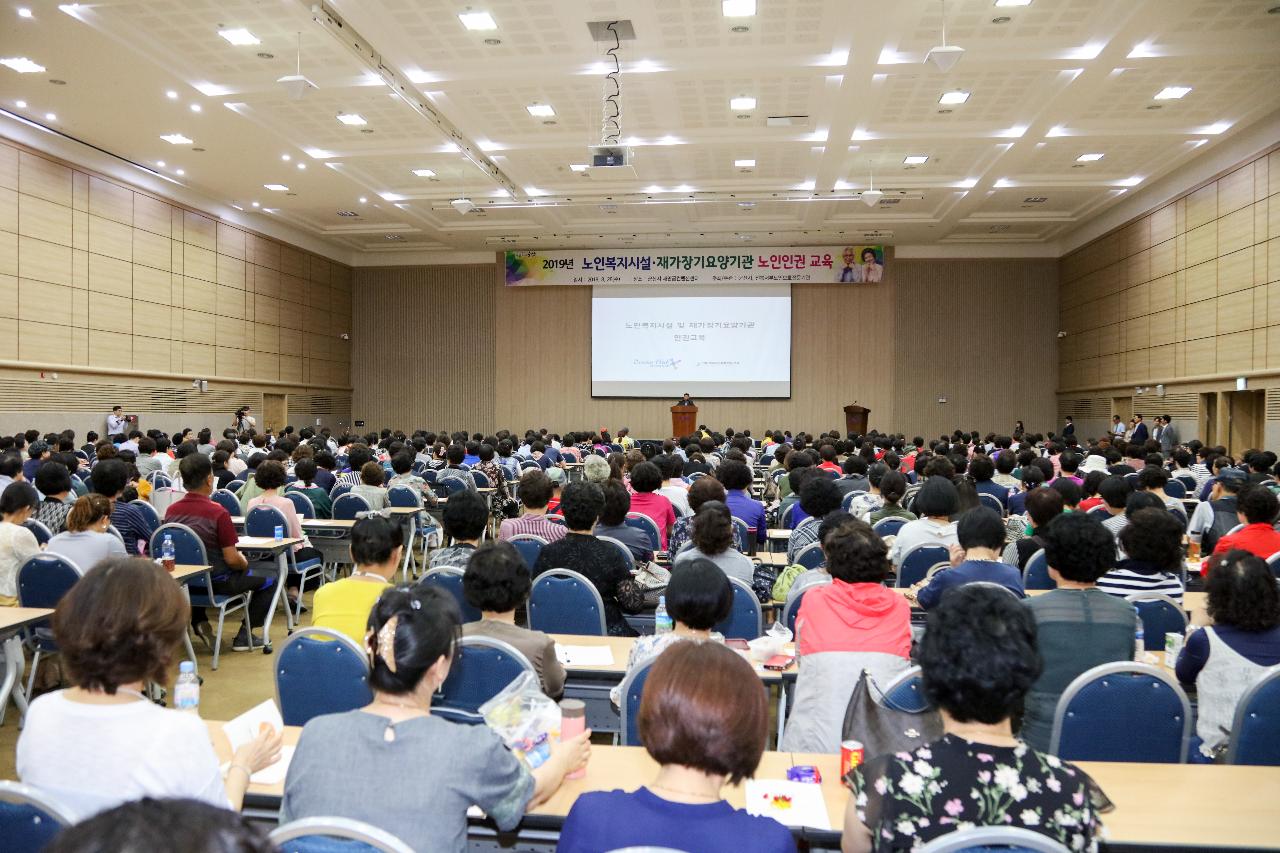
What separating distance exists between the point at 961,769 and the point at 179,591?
1848 millimetres

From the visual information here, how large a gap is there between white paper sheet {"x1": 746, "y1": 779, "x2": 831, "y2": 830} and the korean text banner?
69.2 feet

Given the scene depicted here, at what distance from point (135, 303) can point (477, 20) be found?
10233 millimetres

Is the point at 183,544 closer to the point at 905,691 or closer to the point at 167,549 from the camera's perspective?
the point at 167,549

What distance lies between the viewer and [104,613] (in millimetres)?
1954

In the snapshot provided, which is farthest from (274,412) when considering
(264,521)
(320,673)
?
(320,673)

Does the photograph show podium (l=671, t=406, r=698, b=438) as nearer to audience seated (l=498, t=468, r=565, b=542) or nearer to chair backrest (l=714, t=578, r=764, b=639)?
audience seated (l=498, t=468, r=565, b=542)

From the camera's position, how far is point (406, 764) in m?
1.83

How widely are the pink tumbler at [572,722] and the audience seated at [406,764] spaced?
0.38 m

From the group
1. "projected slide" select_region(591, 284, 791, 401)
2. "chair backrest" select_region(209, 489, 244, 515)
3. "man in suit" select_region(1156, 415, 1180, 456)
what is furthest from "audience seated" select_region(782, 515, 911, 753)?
"projected slide" select_region(591, 284, 791, 401)

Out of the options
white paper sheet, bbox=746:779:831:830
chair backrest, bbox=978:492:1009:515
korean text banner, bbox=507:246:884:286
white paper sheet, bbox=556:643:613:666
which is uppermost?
korean text banner, bbox=507:246:884:286

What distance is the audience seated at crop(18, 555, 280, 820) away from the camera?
184cm

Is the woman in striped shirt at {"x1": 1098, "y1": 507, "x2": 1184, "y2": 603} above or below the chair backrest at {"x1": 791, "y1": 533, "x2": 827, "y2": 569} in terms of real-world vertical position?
above

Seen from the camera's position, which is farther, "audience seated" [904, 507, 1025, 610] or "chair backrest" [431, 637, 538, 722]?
"audience seated" [904, 507, 1025, 610]

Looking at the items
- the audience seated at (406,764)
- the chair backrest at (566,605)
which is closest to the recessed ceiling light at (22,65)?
the chair backrest at (566,605)
